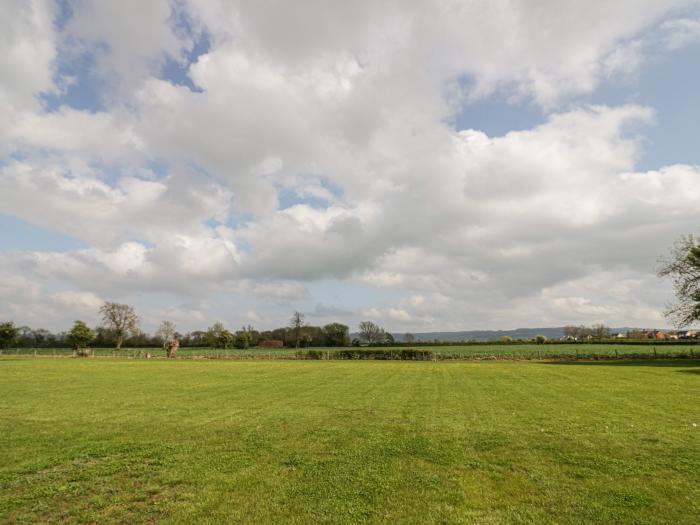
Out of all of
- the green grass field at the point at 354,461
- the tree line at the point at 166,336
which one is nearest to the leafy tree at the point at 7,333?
the tree line at the point at 166,336

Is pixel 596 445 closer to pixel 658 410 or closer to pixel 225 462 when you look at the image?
pixel 658 410

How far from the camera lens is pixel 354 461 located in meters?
9.38

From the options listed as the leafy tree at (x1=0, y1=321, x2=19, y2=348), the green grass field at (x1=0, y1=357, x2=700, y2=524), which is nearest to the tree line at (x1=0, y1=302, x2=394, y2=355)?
the leafy tree at (x1=0, y1=321, x2=19, y2=348)

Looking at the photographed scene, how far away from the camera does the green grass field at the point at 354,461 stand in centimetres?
684

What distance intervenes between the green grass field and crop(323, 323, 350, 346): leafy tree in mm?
120590

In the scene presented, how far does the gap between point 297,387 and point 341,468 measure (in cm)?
1599

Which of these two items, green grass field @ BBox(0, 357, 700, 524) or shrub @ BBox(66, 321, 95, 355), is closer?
green grass field @ BBox(0, 357, 700, 524)

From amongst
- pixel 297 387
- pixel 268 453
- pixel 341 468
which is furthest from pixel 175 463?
pixel 297 387

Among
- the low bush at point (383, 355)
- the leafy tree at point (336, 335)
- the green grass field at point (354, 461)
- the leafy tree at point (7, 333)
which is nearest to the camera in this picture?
the green grass field at point (354, 461)

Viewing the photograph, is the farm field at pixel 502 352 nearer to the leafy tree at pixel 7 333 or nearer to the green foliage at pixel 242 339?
the leafy tree at pixel 7 333

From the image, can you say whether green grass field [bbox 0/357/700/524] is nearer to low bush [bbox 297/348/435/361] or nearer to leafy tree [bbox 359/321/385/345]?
low bush [bbox 297/348/435/361]

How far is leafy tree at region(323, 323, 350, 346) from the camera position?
137 metres

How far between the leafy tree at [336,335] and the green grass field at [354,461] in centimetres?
12059

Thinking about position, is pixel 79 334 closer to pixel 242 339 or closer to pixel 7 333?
pixel 7 333
